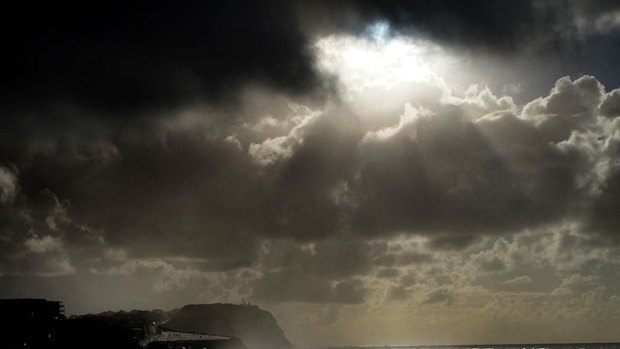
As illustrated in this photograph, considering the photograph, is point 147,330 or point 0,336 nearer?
point 0,336

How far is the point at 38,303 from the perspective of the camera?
129 m

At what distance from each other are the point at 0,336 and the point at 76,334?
15.7m

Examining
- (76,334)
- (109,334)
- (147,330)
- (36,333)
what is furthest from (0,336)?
(147,330)

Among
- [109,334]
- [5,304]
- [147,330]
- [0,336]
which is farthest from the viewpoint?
[147,330]

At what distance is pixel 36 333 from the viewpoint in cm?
12150

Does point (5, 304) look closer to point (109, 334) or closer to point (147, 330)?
point (109, 334)

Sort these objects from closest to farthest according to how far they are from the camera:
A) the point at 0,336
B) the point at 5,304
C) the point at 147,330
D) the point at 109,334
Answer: the point at 0,336, the point at 5,304, the point at 109,334, the point at 147,330

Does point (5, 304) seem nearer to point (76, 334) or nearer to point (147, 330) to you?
point (76, 334)

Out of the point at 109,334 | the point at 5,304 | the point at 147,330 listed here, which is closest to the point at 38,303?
the point at 5,304

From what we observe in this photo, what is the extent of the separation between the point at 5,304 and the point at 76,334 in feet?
47.3

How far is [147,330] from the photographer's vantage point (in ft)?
589

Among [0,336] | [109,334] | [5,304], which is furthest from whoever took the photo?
[109,334]

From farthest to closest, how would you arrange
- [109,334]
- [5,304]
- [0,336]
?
[109,334] → [5,304] → [0,336]

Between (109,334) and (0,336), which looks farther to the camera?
(109,334)
